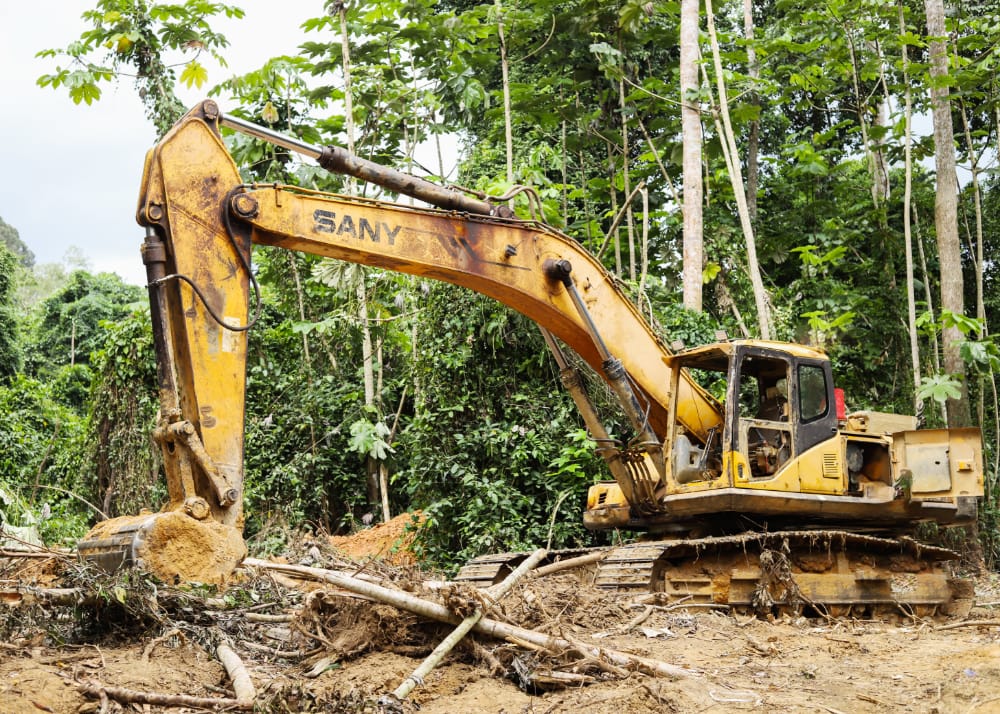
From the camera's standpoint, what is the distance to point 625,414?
9305mm

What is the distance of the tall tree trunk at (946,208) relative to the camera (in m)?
13.7

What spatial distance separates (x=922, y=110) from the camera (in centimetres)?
1733

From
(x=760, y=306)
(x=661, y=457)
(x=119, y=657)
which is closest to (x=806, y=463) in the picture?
(x=661, y=457)

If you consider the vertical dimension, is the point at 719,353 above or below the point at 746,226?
below

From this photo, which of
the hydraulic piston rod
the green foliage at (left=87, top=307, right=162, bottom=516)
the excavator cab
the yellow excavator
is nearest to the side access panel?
the yellow excavator

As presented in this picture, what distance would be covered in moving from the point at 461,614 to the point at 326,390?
395 inches

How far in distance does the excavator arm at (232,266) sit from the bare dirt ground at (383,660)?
0.44 m

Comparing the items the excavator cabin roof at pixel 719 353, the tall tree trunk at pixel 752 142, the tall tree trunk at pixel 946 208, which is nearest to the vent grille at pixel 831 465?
the excavator cabin roof at pixel 719 353

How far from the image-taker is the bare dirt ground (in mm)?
5465

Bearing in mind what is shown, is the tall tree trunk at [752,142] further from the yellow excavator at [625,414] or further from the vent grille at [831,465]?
the vent grille at [831,465]

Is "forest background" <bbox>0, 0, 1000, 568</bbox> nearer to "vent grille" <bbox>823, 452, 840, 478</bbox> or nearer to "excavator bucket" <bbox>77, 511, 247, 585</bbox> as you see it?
"vent grille" <bbox>823, 452, 840, 478</bbox>

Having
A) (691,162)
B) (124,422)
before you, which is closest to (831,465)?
(691,162)

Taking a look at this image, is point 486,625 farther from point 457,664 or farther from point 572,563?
point 572,563

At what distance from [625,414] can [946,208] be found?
300 inches
